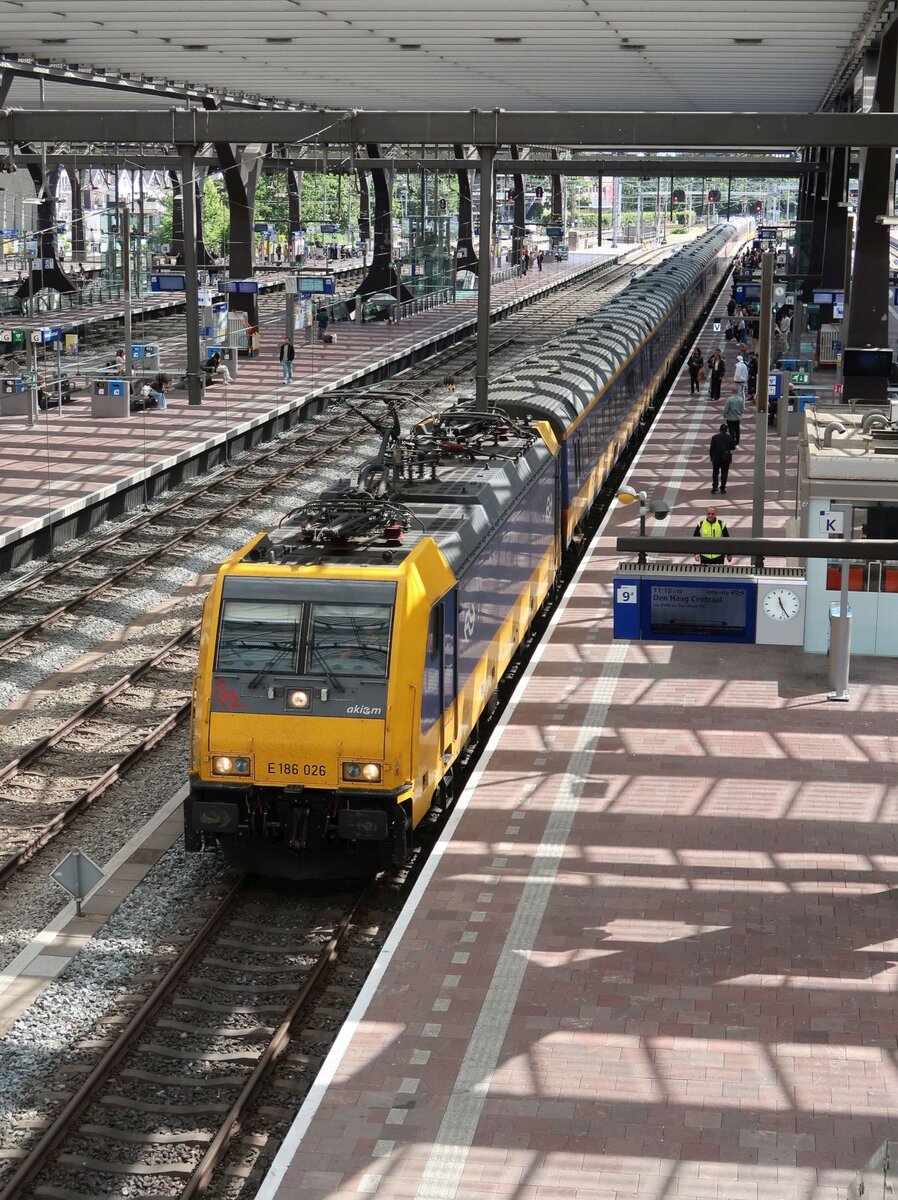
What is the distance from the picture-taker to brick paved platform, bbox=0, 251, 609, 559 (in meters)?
26.3

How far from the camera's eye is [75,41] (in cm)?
3262

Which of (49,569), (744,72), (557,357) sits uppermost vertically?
(744,72)

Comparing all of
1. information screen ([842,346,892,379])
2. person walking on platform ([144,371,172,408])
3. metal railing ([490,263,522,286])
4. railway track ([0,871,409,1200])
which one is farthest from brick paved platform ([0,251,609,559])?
metal railing ([490,263,522,286])

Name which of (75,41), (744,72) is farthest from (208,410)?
(744,72)

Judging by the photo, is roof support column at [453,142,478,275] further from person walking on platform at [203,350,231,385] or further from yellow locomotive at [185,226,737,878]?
yellow locomotive at [185,226,737,878]

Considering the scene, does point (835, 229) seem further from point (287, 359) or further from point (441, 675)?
point (441, 675)

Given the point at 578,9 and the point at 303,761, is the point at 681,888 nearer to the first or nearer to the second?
the point at 303,761

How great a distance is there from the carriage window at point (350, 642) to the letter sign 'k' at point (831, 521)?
690 centimetres

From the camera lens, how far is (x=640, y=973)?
1123cm

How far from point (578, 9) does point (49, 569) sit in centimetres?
1352

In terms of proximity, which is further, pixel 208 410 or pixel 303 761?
pixel 208 410

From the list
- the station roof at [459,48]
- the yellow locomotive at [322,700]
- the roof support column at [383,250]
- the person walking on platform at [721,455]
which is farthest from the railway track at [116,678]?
the roof support column at [383,250]

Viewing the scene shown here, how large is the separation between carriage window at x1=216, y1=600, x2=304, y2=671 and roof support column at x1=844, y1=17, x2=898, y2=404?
64.4 ft

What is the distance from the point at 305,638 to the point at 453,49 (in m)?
25.0
